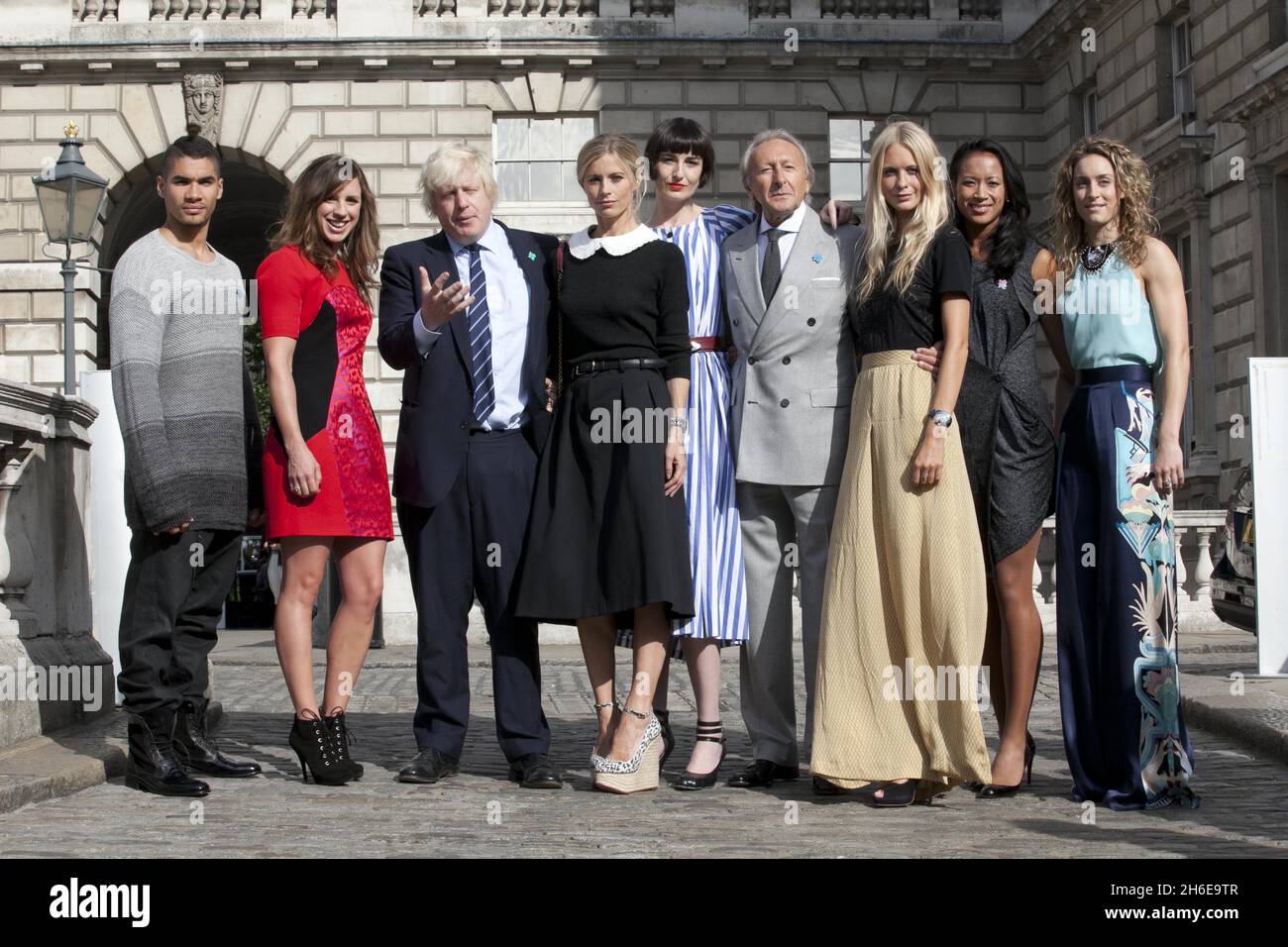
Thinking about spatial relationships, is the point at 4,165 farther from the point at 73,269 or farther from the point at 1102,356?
the point at 1102,356

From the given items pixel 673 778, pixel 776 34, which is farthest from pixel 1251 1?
pixel 673 778

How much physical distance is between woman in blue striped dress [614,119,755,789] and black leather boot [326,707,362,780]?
1087mm

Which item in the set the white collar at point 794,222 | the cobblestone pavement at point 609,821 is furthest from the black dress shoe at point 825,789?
the white collar at point 794,222

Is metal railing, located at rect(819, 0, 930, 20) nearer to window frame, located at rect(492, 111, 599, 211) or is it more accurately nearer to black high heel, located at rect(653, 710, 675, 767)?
window frame, located at rect(492, 111, 599, 211)

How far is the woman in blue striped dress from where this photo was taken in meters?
6.32

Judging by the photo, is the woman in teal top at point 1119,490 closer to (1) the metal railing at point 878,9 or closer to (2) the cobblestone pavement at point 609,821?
(2) the cobblestone pavement at point 609,821

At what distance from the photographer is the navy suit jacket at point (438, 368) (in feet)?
20.9

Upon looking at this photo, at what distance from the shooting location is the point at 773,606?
6.35 meters

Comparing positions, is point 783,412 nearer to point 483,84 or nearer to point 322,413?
point 322,413

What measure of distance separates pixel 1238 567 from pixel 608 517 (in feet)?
19.1

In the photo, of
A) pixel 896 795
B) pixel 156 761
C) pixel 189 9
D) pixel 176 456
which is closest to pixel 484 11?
pixel 189 9

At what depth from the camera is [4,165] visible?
2159 centimetres

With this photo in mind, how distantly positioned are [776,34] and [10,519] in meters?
16.5

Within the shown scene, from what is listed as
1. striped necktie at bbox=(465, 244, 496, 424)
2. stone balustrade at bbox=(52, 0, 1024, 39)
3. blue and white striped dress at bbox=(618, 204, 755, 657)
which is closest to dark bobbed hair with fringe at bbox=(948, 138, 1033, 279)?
blue and white striped dress at bbox=(618, 204, 755, 657)
